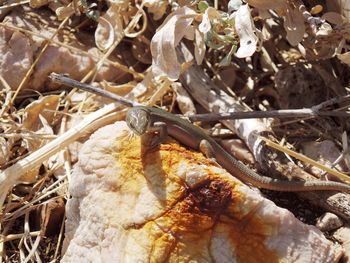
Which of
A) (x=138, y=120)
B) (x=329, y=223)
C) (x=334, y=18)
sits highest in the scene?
(x=334, y=18)

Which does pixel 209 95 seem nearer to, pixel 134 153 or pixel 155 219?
pixel 134 153

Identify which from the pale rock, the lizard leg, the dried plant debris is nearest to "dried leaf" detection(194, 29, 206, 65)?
the dried plant debris

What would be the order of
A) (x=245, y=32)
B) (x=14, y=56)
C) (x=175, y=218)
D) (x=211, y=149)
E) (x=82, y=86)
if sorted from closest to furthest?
1. (x=175, y=218)
2. (x=245, y=32)
3. (x=211, y=149)
4. (x=82, y=86)
5. (x=14, y=56)

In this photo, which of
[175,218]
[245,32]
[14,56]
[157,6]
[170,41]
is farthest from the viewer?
[14,56]

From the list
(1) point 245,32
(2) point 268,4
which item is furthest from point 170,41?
(2) point 268,4

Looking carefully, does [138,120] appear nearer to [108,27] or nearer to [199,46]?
[199,46]

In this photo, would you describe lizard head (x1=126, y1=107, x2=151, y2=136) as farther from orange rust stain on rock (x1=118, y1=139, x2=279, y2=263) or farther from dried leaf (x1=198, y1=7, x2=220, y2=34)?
dried leaf (x1=198, y1=7, x2=220, y2=34)

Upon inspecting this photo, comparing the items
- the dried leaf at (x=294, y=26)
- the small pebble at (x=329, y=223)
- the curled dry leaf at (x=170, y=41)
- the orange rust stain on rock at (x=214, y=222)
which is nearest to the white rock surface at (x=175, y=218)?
the orange rust stain on rock at (x=214, y=222)

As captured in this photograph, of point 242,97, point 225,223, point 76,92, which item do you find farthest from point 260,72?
point 225,223
